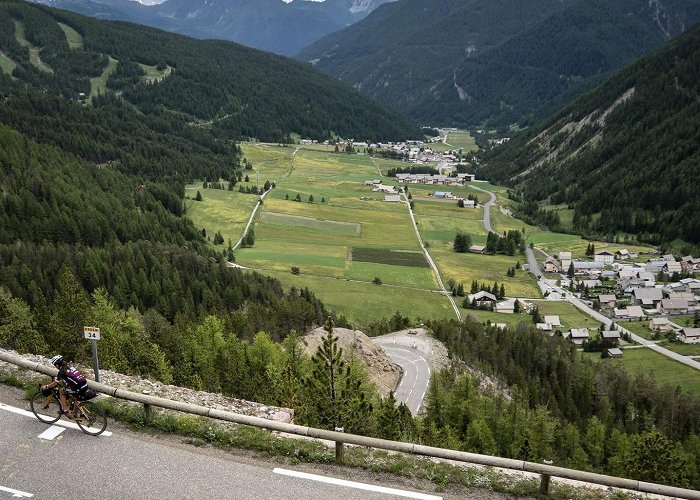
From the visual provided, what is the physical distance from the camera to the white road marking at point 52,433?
62.0 feet

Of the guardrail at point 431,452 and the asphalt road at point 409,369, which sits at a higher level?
the guardrail at point 431,452

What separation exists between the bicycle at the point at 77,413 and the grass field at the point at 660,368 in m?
101

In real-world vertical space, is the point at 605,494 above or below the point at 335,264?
above

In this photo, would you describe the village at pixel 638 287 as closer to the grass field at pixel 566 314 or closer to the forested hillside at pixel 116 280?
the grass field at pixel 566 314

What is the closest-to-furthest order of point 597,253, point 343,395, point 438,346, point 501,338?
point 343,395
point 438,346
point 501,338
point 597,253

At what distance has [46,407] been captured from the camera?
20.1 metres

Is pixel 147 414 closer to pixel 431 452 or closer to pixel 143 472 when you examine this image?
pixel 143 472

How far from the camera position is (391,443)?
1775 cm

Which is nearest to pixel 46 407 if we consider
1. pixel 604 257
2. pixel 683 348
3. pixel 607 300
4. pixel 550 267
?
pixel 683 348

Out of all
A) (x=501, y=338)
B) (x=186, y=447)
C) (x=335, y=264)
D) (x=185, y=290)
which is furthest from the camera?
(x=335, y=264)

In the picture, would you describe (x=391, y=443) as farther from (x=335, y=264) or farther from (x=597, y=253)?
(x=597, y=253)

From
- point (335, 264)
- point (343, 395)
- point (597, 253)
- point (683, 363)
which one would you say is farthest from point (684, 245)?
point (343, 395)

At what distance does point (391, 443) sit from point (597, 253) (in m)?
185

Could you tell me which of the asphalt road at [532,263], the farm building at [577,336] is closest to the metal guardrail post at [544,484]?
the farm building at [577,336]
